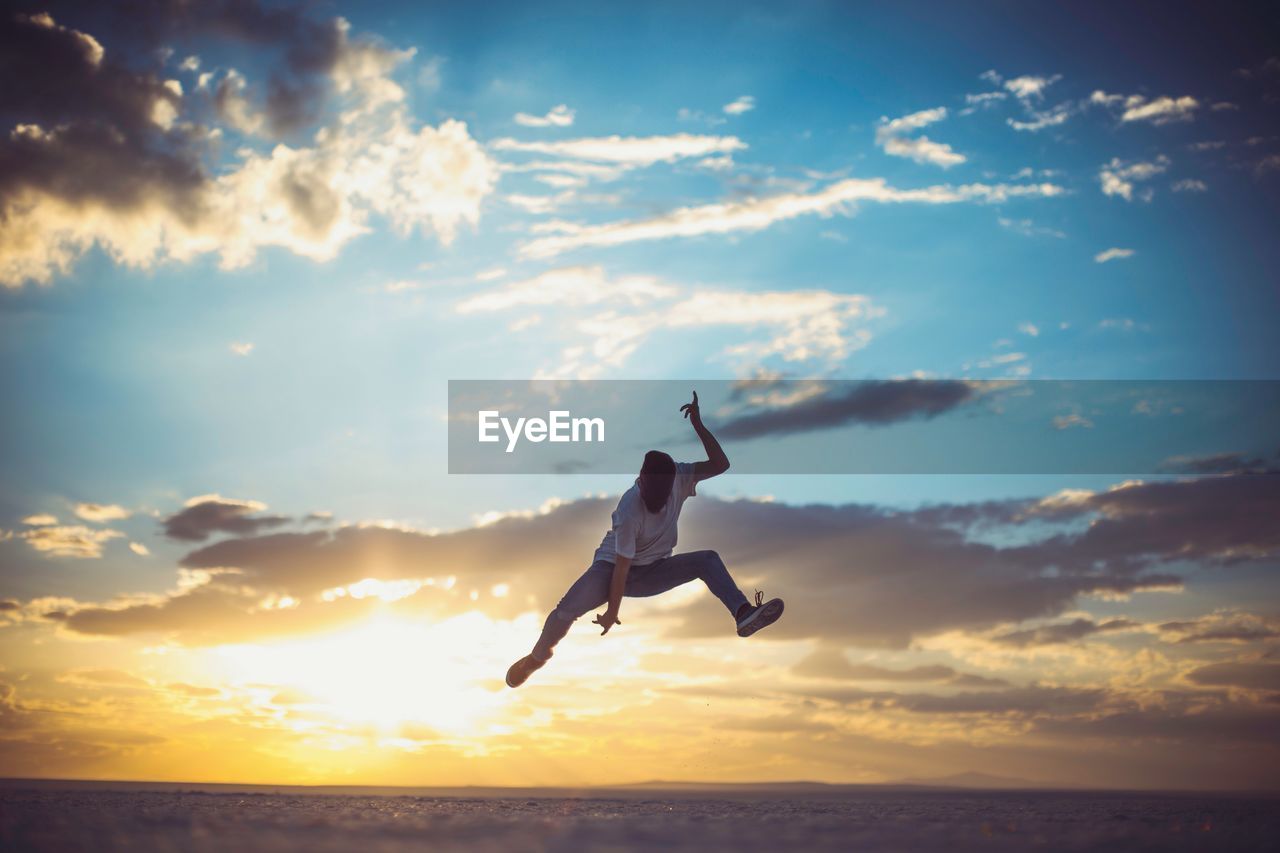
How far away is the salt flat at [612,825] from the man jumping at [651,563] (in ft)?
8.03

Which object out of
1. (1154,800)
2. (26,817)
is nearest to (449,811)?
(26,817)

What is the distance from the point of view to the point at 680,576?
1265 centimetres

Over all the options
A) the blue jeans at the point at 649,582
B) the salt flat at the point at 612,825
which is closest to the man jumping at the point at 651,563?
the blue jeans at the point at 649,582

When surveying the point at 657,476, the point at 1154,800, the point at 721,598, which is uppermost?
the point at 657,476

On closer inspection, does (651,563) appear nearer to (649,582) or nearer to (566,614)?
(649,582)

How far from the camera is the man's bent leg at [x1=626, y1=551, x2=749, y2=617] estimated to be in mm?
12617

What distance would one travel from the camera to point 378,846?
6.96 meters

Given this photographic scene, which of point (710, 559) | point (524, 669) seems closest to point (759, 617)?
point (710, 559)

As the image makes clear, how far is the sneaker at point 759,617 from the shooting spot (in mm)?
12172

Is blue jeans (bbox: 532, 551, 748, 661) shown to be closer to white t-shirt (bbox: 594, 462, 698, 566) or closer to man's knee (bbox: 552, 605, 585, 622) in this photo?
man's knee (bbox: 552, 605, 585, 622)

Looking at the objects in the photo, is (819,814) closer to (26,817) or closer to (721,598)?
(721,598)

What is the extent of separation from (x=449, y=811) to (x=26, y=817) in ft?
11.5

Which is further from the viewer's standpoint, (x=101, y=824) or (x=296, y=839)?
(x=101, y=824)

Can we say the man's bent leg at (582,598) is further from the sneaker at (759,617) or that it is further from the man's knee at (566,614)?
the sneaker at (759,617)
